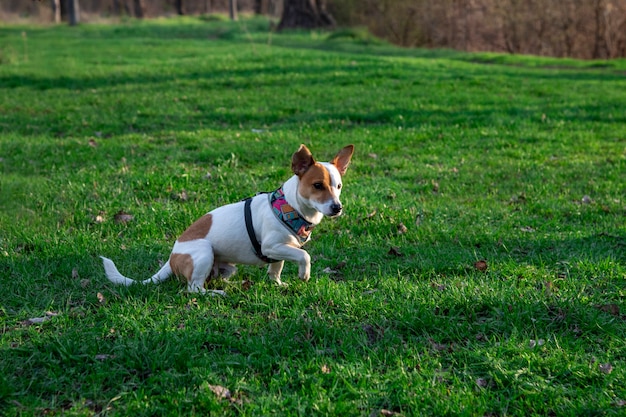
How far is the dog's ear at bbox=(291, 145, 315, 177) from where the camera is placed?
191 inches

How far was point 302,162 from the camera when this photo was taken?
489 cm

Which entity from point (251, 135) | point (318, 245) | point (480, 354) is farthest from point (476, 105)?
point (480, 354)

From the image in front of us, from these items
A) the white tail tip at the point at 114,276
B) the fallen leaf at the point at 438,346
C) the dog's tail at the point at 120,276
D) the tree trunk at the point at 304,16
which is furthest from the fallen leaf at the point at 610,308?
the tree trunk at the point at 304,16

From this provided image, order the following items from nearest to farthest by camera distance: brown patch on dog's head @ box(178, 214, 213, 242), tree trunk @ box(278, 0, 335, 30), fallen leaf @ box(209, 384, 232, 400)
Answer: fallen leaf @ box(209, 384, 232, 400), brown patch on dog's head @ box(178, 214, 213, 242), tree trunk @ box(278, 0, 335, 30)

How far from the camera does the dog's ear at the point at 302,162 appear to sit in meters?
4.84

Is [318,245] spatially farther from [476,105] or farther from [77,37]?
[77,37]

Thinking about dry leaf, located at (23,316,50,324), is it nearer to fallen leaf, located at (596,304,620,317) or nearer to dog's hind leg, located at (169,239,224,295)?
dog's hind leg, located at (169,239,224,295)

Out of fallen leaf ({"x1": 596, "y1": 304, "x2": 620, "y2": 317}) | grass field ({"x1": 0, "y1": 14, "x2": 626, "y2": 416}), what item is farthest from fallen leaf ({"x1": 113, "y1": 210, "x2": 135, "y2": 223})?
fallen leaf ({"x1": 596, "y1": 304, "x2": 620, "y2": 317})

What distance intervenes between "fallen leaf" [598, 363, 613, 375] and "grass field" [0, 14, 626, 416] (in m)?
0.01

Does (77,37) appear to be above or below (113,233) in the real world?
above

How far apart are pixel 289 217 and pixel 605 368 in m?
2.47

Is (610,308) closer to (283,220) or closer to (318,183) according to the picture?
(318,183)

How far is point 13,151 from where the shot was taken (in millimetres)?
9781

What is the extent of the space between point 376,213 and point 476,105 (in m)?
7.79
